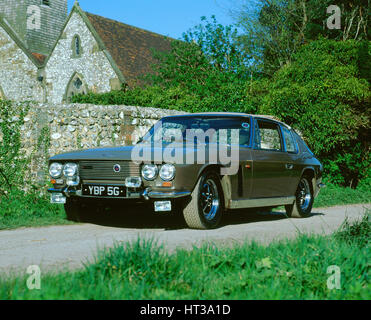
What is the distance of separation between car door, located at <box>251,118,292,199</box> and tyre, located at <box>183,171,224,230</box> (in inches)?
30.5

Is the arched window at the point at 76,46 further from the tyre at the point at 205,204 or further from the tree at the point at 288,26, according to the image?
the tyre at the point at 205,204

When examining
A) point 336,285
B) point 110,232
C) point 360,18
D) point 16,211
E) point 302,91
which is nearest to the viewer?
point 336,285

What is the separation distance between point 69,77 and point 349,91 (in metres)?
20.0

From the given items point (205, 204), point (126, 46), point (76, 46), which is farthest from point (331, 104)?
point (76, 46)

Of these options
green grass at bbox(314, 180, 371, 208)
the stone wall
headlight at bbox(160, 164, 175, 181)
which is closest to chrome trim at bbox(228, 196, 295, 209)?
headlight at bbox(160, 164, 175, 181)

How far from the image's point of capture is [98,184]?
7.05 m

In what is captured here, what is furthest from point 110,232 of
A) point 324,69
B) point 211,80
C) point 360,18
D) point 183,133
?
point 360,18

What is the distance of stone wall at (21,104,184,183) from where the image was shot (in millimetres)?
10508

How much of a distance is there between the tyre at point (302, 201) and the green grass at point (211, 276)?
173 inches

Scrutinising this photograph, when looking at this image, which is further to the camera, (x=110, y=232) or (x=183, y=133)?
(x=183, y=133)

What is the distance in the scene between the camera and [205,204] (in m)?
7.11

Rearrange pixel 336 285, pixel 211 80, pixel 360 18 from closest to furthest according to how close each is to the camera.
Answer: pixel 336 285
pixel 211 80
pixel 360 18

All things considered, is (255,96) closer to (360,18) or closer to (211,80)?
(211,80)

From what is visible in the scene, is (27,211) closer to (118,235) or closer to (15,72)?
(118,235)
